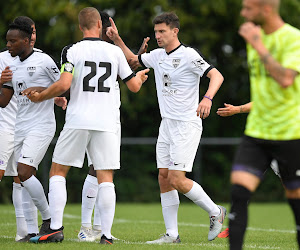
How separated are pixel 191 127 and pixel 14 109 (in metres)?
2.17

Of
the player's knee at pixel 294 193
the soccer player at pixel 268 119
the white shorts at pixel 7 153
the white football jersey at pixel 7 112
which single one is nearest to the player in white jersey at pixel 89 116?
the white shorts at pixel 7 153

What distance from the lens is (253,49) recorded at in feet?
16.8

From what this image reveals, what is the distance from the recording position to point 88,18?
6953 millimetres

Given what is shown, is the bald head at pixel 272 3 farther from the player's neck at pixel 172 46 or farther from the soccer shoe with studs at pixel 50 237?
the soccer shoe with studs at pixel 50 237

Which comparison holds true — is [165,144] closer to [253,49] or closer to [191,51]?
[191,51]

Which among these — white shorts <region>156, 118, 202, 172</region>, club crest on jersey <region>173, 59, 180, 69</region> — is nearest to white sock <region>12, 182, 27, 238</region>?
white shorts <region>156, 118, 202, 172</region>

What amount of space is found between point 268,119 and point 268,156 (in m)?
0.30

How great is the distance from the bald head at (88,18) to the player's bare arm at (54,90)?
585 mm

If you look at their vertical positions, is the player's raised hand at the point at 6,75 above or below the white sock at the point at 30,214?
above

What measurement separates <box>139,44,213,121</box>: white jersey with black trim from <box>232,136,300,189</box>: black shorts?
2503 millimetres

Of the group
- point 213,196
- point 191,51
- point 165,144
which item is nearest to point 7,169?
point 165,144

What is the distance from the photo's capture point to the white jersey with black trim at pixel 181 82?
25.2ft

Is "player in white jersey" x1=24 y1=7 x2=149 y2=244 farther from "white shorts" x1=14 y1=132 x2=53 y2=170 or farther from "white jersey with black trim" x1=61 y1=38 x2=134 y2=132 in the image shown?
"white shorts" x1=14 y1=132 x2=53 y2=170

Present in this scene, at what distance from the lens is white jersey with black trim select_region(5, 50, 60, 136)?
290 inches
